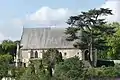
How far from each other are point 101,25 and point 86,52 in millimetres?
11786

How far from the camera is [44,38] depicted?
73.2m

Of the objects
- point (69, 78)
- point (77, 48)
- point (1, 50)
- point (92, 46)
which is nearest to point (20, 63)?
point (77, 48)

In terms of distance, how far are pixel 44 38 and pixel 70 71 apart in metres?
43.5

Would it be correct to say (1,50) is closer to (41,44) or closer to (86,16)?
(41,44)

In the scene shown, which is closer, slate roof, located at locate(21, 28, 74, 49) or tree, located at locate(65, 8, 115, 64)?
tree, located at locate(65, 8, 115, 64)

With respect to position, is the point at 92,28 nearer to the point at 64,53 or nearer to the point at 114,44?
the point at 64,53

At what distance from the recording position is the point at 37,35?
73625 mm

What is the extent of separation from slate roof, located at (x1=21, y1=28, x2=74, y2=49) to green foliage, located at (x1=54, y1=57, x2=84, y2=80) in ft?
133

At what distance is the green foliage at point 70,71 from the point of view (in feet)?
97.3

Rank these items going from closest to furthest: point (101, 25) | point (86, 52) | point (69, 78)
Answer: point (69, 78) < point (101, 25) < point (86, 52)

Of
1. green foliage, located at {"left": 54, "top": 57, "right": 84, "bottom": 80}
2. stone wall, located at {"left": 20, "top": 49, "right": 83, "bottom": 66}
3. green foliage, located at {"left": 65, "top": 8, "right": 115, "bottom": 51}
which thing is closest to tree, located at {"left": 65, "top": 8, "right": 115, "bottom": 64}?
green foliage, located at {"left": 65, "top": 8, "right": 115, "bottom": 51}

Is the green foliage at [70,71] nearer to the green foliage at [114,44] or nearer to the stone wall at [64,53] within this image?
the stone wall at [64,53]

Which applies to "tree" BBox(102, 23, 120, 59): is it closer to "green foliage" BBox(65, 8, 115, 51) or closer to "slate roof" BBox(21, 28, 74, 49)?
"slate roof" BBox(21, 28, 74, 49)

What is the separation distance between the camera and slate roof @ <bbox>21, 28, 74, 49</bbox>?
7262 cm
